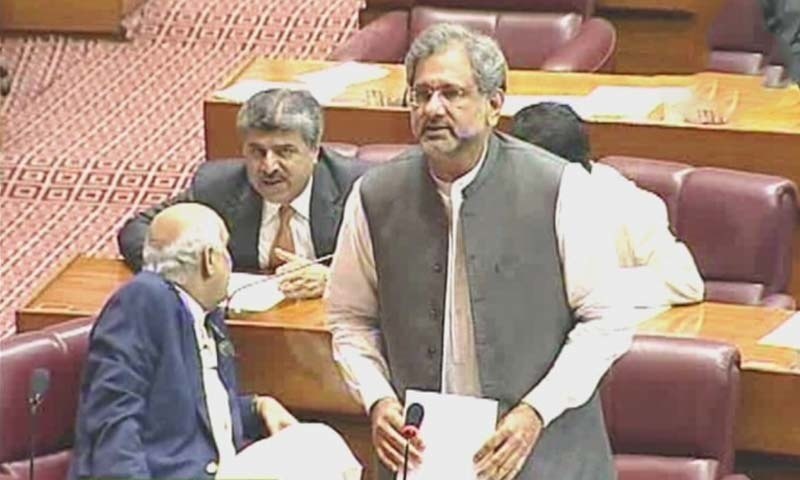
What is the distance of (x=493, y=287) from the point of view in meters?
3.22

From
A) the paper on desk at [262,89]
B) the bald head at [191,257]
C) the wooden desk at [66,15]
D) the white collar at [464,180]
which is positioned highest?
the white collar at [464,180]

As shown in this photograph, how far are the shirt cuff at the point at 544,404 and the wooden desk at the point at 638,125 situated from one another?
78.9 inches

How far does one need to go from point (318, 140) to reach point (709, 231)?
0.91 m

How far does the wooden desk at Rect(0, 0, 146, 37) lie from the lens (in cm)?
782

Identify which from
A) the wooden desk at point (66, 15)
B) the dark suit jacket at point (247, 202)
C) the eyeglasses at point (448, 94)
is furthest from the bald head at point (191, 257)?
the wooden desk at point (66, 15)

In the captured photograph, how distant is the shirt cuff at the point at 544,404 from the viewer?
3.17 metres

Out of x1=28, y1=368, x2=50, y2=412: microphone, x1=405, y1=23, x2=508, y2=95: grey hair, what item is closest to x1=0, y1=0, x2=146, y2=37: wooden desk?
x1=28, y1=368, x2=50, y2=412: microphone

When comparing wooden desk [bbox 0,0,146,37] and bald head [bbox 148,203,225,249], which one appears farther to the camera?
wooden desk [bbox 0,0,146,37]

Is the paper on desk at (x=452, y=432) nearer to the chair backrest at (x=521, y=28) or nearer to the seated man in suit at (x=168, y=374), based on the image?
the seated man in suit at (x=168, y=374)

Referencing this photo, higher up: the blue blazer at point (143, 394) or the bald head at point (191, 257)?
the bald head at point (191, 257)

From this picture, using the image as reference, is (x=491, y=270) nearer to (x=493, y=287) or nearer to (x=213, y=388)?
(x=493, y=287)

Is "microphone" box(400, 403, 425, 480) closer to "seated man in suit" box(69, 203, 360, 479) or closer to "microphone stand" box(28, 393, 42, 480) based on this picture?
"seated man in suit" box(69, 203, 360, 479)

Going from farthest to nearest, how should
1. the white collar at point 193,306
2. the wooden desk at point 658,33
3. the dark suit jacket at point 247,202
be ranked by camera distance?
the wooden desk at point 658,33 < the dark suit jacket at point 247,202 < the white collar at point 193,306

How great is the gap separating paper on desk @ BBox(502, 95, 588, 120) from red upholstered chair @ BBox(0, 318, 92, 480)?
6.15ft
